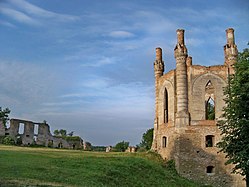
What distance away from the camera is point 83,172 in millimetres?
18156

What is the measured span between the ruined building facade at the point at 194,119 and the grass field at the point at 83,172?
174 centimetres

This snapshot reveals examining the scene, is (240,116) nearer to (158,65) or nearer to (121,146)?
(158,65)

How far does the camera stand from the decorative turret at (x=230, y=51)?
91.2 feet

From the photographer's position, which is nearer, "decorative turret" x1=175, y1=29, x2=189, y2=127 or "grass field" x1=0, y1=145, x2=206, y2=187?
"grass field" x1=0, y1=145, x2=206, y2=187

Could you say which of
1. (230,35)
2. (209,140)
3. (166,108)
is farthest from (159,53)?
(209,140)

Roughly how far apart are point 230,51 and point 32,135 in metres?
31.6

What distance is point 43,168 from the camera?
17453 millimetres

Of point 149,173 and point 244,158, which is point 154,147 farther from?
point 244,158

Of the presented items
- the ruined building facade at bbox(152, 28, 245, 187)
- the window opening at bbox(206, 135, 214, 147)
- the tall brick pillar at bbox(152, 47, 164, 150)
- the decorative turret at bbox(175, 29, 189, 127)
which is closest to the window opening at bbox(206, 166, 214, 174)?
the ruined building facade at bbox(152, 28, 245, 187)

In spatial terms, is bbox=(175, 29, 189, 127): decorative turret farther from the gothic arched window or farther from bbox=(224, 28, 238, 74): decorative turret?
bbox=(224, 28, 238, 74): decorative turret

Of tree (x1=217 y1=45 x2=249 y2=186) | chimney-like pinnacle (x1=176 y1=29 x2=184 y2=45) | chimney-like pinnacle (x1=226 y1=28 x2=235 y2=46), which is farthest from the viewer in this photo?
chimney-like pinnacle (x1=176 y1=29 x2=184 y2=45)

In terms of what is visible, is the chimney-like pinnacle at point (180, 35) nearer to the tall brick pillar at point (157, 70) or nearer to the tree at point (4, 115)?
the tall brick pillar at point (157, 70)

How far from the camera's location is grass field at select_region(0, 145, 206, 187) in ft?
48.8

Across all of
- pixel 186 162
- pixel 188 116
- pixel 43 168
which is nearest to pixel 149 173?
pixel 186 162
